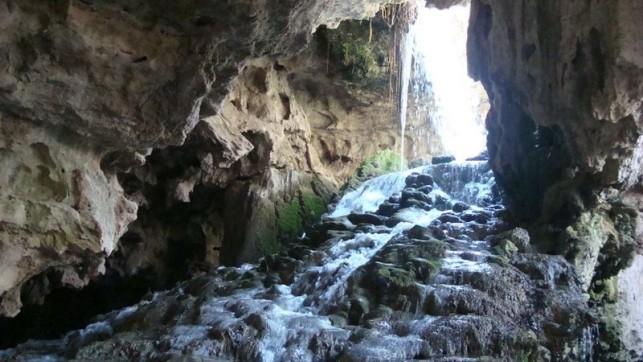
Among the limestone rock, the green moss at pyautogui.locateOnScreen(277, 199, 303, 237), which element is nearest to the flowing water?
the limestone rock

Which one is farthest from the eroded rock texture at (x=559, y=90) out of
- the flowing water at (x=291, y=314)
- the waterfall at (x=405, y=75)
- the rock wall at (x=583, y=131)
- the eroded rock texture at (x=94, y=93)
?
the waterfall at (x=405, y=75)

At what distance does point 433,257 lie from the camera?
823 cm

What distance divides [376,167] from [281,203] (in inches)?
148

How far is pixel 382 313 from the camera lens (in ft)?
23.1

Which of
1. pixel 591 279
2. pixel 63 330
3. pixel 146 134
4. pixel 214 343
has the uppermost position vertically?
pixel 146 134

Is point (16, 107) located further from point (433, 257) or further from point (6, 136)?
point (433, 257)

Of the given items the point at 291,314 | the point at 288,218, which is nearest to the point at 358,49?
the point at 288,218

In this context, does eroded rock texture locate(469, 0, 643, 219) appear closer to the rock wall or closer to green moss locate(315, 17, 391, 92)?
the rock wall

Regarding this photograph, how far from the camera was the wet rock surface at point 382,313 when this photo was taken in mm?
6184

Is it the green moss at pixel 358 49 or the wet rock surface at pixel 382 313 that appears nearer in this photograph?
the wet rock surface at pixel 382 313

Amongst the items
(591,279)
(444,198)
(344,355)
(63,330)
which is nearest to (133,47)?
(344,355)

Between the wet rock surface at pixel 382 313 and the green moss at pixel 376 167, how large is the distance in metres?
5.60

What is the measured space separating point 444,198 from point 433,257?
472 cm

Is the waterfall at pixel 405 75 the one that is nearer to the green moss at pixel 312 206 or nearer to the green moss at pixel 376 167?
the green moss at pixel 376 167
